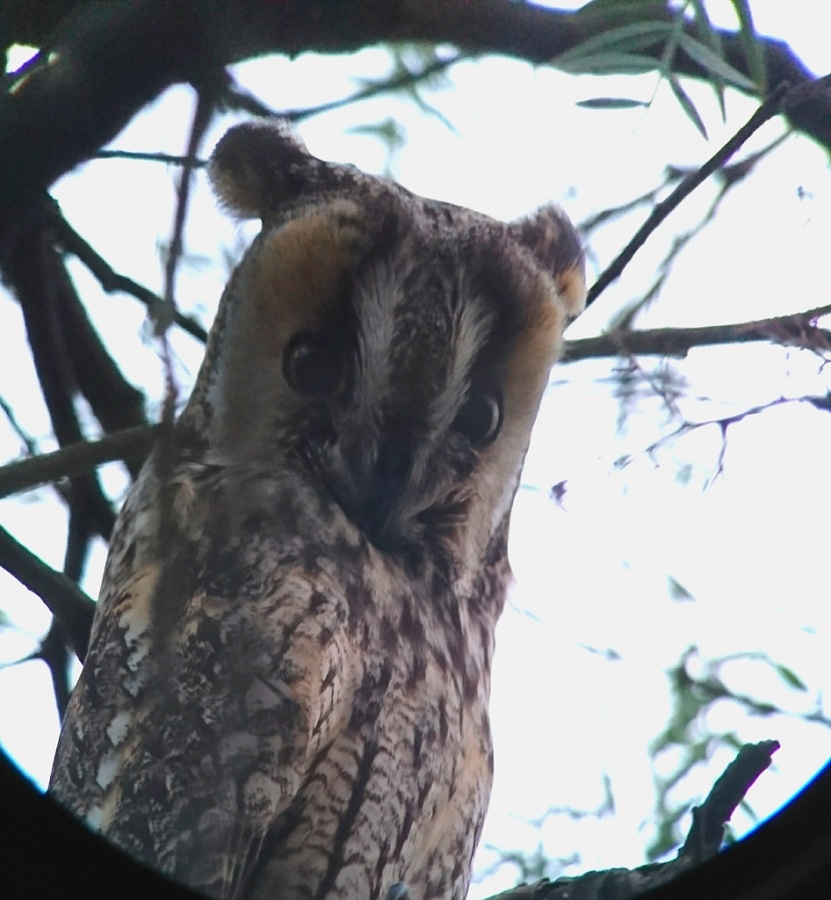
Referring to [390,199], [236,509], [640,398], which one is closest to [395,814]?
[236,509]

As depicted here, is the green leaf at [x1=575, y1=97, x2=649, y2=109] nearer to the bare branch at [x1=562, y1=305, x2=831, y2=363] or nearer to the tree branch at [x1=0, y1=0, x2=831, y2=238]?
the tree branch at [x1=0, y1=0, x2=831, y2=238]

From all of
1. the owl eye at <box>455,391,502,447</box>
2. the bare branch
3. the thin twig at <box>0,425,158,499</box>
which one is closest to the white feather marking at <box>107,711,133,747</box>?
the thin twig at <box>0,425,158,499</box>

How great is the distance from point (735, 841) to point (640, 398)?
28.0 inches

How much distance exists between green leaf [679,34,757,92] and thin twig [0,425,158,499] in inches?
29.9

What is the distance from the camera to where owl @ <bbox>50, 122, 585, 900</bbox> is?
156 cm

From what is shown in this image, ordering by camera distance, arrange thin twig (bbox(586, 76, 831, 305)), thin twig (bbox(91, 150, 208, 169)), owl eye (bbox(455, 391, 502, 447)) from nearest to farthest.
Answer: thin twig (bbox(91, 150, 208, 169)), thin twig (bbox(586, 76, 831, 305)), owl eye (bbox(455, 391, 502, 447))

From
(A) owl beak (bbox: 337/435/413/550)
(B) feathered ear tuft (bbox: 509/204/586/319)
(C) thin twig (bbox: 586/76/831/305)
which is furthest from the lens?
(B) feathered ear tuft (bbox: 509/204/586/319)

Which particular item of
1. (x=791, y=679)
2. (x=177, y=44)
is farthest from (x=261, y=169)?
(x=791, y=679)

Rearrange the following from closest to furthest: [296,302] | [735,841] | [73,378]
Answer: [735,841] < [73,378] < [296,302]

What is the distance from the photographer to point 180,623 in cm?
163

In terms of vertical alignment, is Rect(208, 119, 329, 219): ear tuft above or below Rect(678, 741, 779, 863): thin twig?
above

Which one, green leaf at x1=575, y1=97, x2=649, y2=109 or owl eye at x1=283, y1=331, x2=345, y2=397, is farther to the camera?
owl eye at x1=283, y1=331, x2=345, y2=397

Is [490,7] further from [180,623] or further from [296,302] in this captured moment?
[180,623]

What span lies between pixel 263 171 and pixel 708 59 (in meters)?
0.78
